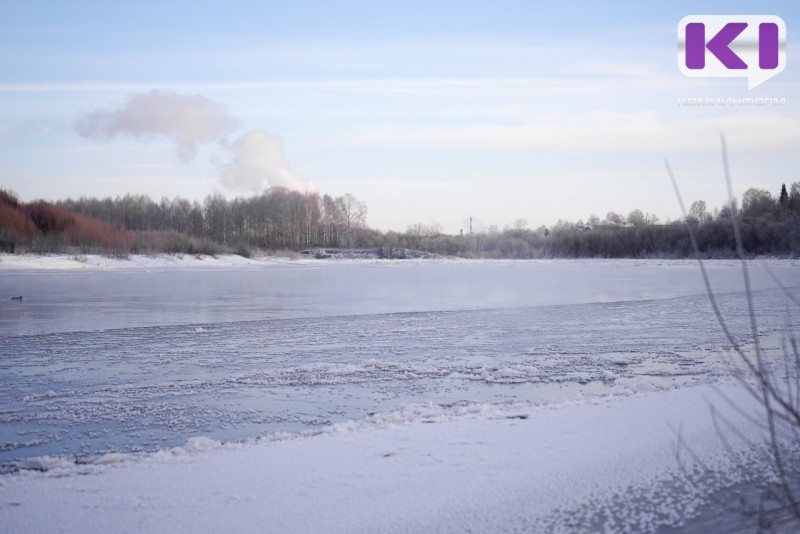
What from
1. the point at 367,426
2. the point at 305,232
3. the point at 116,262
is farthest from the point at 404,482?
the point at 305,232

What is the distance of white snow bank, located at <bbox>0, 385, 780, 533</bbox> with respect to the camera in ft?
9.28

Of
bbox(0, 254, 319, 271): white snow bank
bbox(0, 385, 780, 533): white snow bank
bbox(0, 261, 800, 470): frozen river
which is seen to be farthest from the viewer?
bbox(0, 254, 319, 271): white snow bank

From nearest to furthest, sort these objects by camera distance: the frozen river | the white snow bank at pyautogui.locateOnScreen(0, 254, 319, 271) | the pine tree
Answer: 1. the frozen river
2. the white snow bank at pyautogui.locateOnScreen(0, 254, 319, 271)
3. the pine tree

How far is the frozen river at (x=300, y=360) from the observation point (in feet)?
15.1

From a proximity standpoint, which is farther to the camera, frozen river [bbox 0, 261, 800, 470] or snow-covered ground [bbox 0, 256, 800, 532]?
frozen river [bbox 0, 261, 800, 470]

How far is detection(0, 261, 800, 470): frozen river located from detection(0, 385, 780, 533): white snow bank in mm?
594

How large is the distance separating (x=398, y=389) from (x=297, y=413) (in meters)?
1.03

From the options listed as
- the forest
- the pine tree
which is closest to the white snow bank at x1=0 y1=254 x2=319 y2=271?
the forest

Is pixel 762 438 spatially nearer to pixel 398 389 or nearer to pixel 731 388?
pixel 731 388

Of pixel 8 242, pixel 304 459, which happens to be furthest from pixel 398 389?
pixel 8 242

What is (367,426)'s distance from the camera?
13.8 feet

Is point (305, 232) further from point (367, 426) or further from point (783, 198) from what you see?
point (367, 426)

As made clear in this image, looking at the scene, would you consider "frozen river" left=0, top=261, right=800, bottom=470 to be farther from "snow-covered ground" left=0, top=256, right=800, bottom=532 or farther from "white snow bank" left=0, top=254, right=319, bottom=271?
"white snow bank" left=0, top=254, right=319, bottom=271

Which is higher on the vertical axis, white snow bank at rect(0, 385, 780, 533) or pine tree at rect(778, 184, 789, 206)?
pine tree at rect(778, 184, 789, 206)
